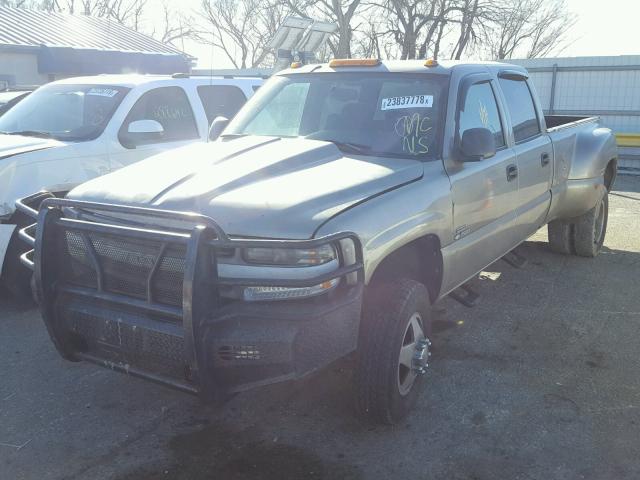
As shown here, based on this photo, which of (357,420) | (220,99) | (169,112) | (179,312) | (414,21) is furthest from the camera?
(414,21)

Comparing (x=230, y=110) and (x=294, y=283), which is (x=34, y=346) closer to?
(x=294, y=283)

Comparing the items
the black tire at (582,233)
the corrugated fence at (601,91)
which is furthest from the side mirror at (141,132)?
the corrugated fence at (601,91)

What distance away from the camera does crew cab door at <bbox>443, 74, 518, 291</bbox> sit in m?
4.00

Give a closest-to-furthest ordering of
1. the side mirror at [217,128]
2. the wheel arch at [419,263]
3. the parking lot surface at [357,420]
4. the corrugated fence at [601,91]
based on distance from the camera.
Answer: the parking lot surface at [357,420] < the wheel arch at [419,263] < the side mirror at [217,128] < the corrugated fence at [601,91]

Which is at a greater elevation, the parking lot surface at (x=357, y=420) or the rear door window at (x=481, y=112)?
the rear door window at (x=481, y=112)

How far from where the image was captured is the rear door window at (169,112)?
6.43 meters

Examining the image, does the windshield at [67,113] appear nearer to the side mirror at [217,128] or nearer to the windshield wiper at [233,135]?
the side mirror at [217,128]

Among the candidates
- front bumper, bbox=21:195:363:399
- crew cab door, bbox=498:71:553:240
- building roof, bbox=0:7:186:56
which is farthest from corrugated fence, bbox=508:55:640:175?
front bumper, bbox=21:195:363:399

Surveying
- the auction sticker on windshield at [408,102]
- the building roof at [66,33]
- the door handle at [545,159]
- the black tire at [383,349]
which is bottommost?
the black tire at [383,349]

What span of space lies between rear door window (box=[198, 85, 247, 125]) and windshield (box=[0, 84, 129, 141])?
38.7 inches

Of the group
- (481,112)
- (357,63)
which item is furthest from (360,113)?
(481,112)

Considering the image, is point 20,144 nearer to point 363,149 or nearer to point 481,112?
point 363,149

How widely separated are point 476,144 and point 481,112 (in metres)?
0.74

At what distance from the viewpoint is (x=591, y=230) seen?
263 inches
